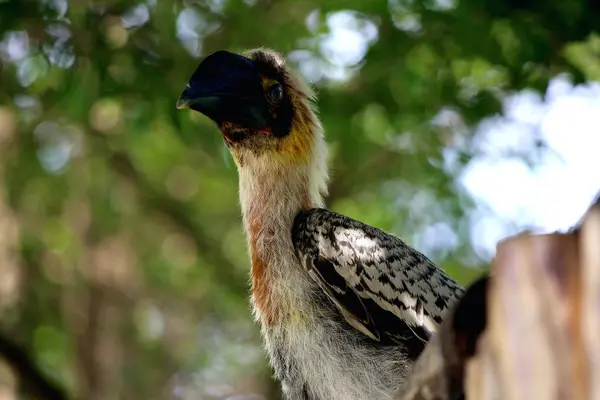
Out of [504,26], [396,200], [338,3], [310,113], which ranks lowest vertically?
→ [310,113]

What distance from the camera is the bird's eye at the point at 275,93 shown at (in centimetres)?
522

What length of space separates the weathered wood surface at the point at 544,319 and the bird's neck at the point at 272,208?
2.98m

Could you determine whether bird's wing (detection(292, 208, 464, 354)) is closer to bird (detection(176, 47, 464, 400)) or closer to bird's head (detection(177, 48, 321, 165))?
bird (detection(176, 47, 464, 400))

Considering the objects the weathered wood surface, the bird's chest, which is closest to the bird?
the bird's chest

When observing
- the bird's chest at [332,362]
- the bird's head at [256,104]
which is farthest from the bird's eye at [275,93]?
the bird's chest at [332,362]

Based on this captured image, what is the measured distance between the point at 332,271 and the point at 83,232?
9.00 m

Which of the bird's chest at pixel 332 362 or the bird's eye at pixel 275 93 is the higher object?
the bird's eye at pixel 275 93

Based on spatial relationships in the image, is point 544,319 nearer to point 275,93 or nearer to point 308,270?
point 308,270

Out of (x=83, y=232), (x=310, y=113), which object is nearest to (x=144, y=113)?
(x=310, y=113)

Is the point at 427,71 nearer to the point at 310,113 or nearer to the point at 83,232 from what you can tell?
the point at 310,113

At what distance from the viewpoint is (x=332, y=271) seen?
4.39 meters

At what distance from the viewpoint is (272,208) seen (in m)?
4.94

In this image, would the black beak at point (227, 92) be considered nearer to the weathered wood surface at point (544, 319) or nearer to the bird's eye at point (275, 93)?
the bird's eye at point (275, 93)

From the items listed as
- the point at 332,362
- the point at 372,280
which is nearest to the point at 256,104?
the point at 372,280
